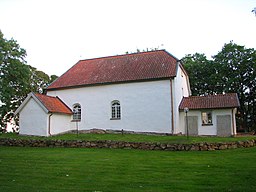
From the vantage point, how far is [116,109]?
25.4 meters

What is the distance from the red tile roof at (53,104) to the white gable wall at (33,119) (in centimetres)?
54

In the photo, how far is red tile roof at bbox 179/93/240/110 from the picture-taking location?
22828 millimetres

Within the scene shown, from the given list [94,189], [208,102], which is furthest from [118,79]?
[94,189]

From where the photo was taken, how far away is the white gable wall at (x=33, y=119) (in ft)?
75.7

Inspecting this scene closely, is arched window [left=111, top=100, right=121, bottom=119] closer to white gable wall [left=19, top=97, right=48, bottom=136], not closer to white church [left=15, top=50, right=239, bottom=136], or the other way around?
white church [left=15, top=50, right=239, bottom=136]

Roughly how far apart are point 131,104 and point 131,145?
23.0 feet

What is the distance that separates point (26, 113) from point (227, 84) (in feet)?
87.8

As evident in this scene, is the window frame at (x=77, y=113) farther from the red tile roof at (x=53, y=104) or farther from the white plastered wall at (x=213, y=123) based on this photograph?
the white plastered wall at (x=213, y=123)

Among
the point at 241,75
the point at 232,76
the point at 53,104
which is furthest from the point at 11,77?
the point at 241,75

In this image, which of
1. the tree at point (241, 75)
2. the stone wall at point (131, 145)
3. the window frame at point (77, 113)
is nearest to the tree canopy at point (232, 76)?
the tree at point (241, 75)

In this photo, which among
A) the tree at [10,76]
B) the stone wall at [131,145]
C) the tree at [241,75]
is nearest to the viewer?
the stone wall at [131,145]

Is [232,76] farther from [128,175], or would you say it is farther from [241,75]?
[128,175]

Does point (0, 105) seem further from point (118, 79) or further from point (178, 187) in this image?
point (178, 187)

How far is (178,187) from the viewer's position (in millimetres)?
7703
